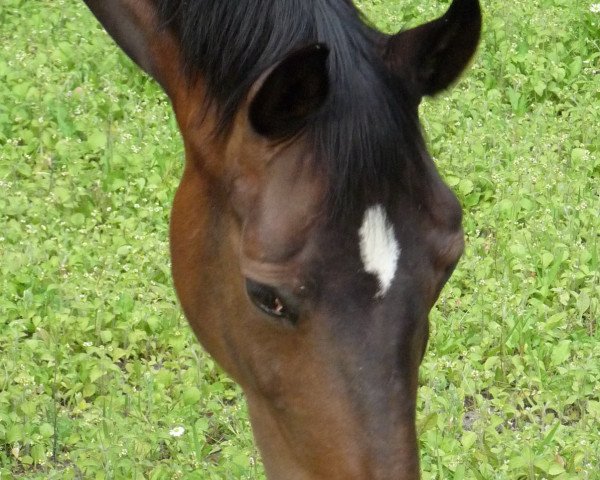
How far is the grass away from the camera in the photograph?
3.68 m

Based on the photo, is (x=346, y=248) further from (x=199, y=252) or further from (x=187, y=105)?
(x=187, y=105)

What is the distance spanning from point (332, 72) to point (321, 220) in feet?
1.00

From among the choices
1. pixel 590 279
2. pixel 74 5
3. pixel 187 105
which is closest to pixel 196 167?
pixel 187 105

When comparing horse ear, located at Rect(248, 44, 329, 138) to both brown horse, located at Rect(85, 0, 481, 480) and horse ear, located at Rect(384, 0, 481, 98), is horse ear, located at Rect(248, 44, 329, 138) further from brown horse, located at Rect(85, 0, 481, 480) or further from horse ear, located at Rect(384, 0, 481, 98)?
horse ear, located at Rect(384, 0, 481, 98)

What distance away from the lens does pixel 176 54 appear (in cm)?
266

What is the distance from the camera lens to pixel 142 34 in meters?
2.83

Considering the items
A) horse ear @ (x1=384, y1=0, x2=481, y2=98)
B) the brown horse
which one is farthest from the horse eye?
horse ear @ (x1=384, y1=0, x2=481, y2=98)

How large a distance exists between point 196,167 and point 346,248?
527mm

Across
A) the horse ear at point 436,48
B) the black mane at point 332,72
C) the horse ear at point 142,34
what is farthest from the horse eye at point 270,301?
the horse ear at point 142,34

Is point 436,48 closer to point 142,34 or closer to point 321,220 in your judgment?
point 321,220

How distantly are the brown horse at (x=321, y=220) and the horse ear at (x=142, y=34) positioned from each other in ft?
0.63

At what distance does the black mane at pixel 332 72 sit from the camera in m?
2.17

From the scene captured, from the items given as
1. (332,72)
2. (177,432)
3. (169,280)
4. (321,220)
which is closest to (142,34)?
(332,72)

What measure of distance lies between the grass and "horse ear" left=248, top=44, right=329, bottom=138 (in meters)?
1.57
